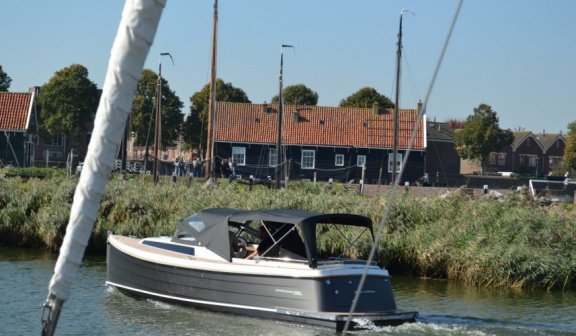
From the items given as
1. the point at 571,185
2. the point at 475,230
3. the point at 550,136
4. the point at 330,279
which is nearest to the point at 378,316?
the point at 330,279

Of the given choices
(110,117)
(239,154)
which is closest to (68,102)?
(239,154)

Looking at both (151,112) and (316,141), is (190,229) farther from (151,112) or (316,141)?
(151,112)

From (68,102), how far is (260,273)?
61.0 meters

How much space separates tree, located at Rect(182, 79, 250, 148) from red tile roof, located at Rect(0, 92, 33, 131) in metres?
14.0

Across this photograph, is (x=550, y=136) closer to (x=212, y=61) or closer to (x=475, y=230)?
(x=212, y=61)

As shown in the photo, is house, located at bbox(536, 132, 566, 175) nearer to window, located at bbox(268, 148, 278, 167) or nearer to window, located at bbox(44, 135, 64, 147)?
window, located at bbox(268, 148, 278, 167)

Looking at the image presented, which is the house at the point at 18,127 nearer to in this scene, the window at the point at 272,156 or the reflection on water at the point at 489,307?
the window at the point at 272,156

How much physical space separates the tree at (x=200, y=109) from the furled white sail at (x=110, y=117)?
234 ft

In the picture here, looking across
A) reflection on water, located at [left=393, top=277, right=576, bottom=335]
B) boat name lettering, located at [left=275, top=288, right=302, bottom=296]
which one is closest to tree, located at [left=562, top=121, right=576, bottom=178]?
reflection on water, located at [left=393, top=277, right=576, bottom=335]

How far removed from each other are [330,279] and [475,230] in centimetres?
928

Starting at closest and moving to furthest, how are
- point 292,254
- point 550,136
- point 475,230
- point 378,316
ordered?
1. point 378,316
2. point 292,254
3. point 475,230
4. point 550,136

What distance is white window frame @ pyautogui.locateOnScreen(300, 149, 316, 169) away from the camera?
2672 inches

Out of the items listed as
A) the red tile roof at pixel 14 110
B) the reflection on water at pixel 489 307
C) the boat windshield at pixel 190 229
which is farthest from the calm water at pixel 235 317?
the red tile roof at pixel 14 110

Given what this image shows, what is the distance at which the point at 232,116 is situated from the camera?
68.1 m
